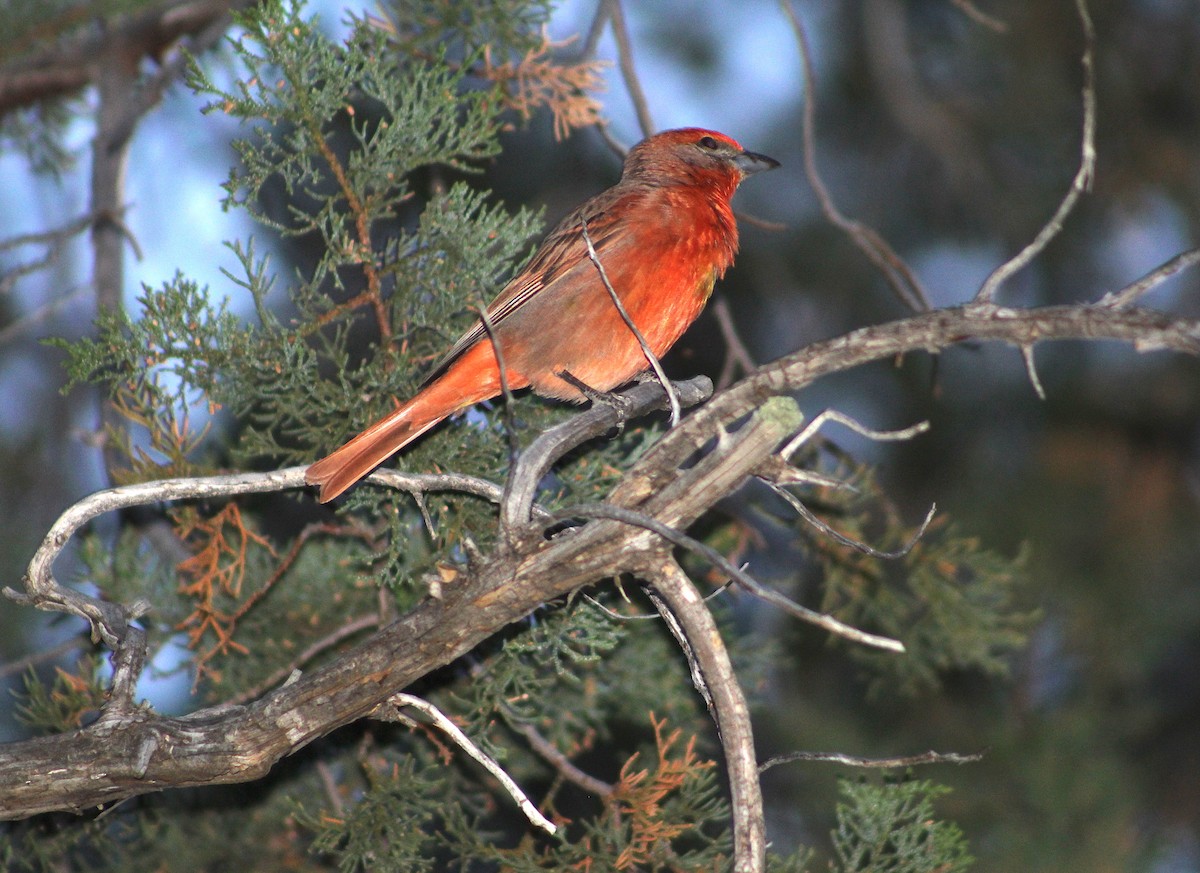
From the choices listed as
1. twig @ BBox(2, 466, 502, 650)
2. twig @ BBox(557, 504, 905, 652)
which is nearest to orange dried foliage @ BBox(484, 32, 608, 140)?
twig @ BBox(2, 466, 502, 650)

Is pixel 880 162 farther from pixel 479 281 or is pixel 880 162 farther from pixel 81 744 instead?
pixel 81 744

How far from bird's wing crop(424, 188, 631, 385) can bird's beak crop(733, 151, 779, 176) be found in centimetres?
63

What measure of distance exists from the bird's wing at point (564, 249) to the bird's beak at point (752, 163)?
2.06 feet

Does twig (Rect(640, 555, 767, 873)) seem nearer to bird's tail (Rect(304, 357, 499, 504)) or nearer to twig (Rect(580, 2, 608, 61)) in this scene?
bird's tail (Rect(304, 357, 499, 504))

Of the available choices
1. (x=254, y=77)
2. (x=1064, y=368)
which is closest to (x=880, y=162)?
(x=1064, y=368)

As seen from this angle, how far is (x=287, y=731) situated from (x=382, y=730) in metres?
1.37

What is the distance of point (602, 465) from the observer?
3.90 metres

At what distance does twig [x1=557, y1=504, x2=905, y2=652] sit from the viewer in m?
2.18

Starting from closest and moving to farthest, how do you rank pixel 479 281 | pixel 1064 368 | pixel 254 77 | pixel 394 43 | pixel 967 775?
pixel 254 77, pixel 479 281, pixel 394 43, pixel 967 775, pixel 1064 368

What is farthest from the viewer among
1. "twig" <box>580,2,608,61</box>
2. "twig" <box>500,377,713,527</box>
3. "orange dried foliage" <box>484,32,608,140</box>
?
"twig" <box>580,2,608,61</box>

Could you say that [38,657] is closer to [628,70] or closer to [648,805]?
[648,805]

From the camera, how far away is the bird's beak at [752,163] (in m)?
5.04

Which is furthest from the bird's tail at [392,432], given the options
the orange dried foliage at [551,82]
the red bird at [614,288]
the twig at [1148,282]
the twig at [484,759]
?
the twig at [1148,282]

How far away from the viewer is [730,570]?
2.24 meters
